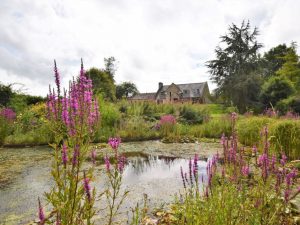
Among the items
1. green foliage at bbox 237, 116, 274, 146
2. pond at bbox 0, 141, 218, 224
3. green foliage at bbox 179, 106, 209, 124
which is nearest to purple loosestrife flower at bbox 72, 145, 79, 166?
pond at bbox 0, 141, 218, 224

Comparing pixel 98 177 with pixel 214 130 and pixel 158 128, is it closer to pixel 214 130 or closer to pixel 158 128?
pixel 158 128

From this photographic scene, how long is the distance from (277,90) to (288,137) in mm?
14582

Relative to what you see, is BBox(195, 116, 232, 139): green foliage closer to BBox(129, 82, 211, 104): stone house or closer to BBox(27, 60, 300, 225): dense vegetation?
BBox(27, 60, 300, 225): dense vegetation

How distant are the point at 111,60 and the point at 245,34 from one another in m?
23.3

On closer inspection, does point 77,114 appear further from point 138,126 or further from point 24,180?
point 138,126

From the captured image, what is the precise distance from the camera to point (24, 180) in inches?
185

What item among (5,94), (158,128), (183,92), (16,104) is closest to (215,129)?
(158,128)

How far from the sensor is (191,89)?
46.9 meters

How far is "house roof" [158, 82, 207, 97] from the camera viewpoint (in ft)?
151

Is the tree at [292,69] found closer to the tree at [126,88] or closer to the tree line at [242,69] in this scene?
the tree line at [242,69]

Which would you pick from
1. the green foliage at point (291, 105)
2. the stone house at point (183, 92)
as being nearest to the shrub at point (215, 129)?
the green foliage at point (291, 105)

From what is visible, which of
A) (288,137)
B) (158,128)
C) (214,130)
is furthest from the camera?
(158,128)

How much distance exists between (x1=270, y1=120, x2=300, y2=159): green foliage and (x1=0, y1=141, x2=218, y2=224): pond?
182 cm

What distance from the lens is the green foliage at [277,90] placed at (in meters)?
18.5
